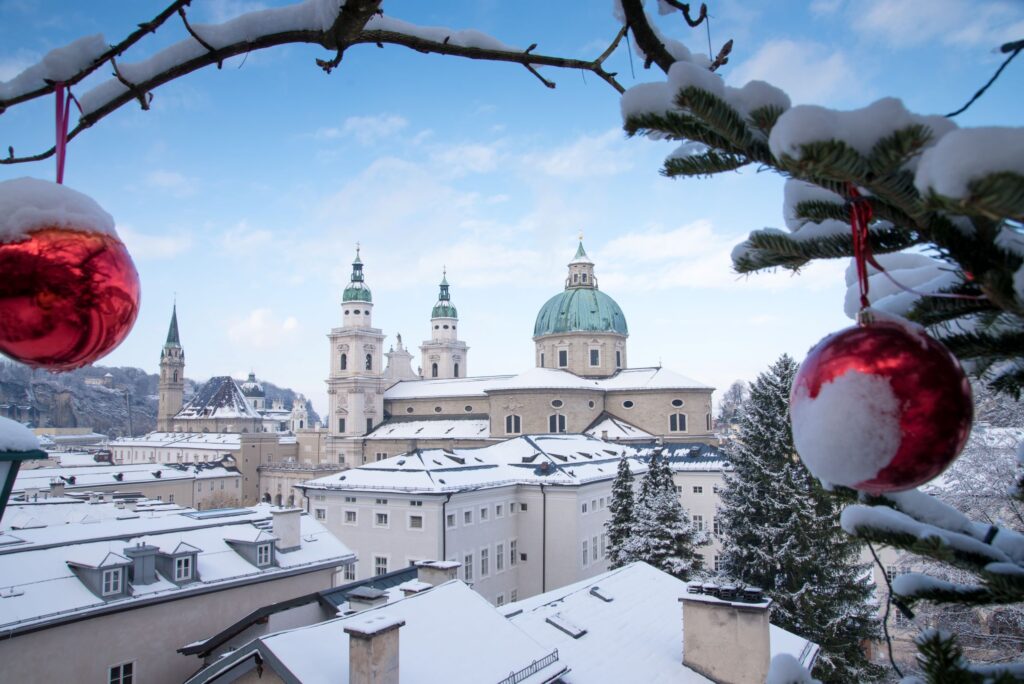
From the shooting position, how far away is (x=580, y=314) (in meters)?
53.1

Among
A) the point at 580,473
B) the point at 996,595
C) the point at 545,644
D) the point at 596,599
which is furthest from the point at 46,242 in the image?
the point at 580,473

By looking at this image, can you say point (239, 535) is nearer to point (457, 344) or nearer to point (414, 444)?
point (414, 444)

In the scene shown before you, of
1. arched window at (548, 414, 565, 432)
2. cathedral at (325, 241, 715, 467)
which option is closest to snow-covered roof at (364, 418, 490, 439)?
cathedral at (325, 241, 715, 467)

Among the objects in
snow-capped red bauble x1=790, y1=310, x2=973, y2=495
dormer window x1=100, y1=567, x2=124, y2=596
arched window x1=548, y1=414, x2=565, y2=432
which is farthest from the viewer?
arched window x1=548, y1=414, x2=565, y2=432

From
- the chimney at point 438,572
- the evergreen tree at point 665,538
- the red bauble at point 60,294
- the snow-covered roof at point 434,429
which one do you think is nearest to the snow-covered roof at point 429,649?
the chimney at point 438,572

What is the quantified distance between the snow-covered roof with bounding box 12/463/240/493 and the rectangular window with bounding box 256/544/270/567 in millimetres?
27279

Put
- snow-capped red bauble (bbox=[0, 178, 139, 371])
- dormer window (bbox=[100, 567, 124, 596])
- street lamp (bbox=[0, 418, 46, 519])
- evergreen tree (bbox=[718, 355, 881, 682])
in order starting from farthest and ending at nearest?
evergreen tree (bbox=[718, 355, 881, 682]) < dormer window (bbox=[100, 567, 124, 596]) < street lamp (bbox=[0, 418, 46, 519]) < snow-capped red bauble (bbox=[0, 178, 139, 371])

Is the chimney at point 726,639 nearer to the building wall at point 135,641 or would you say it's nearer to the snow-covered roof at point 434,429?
the building wall at point 135,641

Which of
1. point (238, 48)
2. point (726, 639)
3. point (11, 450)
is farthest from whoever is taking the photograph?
point (726, 639)

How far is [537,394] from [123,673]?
35108 millimetres

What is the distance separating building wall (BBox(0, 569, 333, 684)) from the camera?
11.4 meters

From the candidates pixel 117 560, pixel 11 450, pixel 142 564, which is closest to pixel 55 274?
pixel 11 450

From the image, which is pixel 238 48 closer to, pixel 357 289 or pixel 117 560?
pixel 117 560

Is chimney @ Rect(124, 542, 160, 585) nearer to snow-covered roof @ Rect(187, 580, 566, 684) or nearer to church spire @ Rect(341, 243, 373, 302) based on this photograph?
snow-covered roof @ Rect(187, 580, 566, 684)
